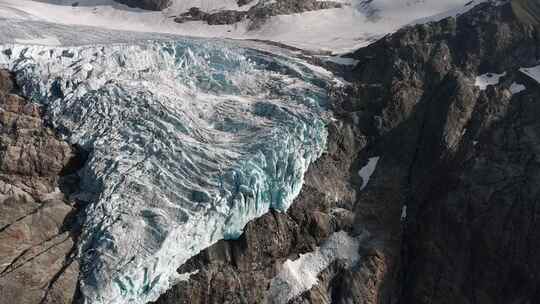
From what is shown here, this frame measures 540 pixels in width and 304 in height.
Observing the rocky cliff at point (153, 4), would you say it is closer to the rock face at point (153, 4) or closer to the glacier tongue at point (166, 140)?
the rock face at point (153, 4)

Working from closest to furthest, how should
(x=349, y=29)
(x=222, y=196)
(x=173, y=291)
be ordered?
1. (x=173, y=291)
2. (x=222, y=196)
3. (x=349, y=29)

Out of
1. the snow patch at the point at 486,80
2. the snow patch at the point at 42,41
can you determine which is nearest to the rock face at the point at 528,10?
the snow patch at the point at 486,80

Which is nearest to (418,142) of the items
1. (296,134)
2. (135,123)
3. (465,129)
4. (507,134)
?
(465,129)

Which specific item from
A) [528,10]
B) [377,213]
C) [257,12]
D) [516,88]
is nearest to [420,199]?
[377,213]

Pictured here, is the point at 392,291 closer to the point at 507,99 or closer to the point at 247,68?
the point at 507,99

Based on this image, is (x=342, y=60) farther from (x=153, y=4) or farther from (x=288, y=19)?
(x=153, y=4)

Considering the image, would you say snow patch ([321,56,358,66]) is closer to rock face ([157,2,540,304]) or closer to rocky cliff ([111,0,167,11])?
rock face ([157,2,540,304])
